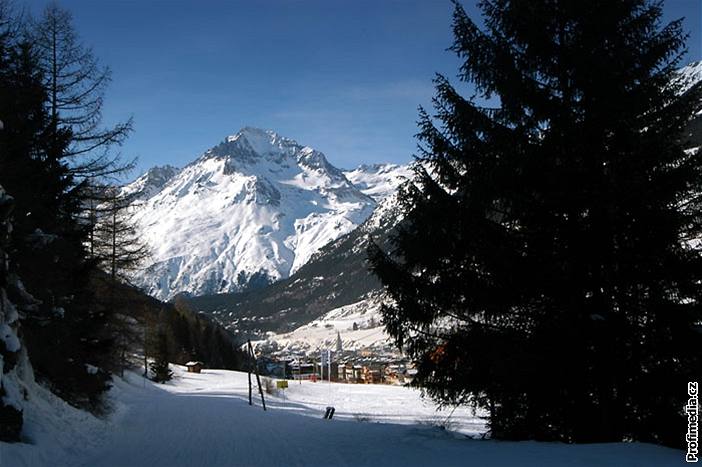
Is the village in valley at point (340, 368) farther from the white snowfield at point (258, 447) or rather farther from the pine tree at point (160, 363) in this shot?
the white snowfield at point (258, 447)

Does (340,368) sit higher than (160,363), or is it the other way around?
(160,363)

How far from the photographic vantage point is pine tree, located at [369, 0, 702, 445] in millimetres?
9766

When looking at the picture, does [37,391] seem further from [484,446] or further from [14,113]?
[484,446]

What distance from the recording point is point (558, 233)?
1052cm

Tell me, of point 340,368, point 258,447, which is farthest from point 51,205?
point 340,368

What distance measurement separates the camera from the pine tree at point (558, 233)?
384 inches

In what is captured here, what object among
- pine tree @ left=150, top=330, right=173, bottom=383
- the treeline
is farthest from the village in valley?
the treeline

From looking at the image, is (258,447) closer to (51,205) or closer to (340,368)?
(51,205)

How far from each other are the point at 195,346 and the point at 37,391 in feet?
247

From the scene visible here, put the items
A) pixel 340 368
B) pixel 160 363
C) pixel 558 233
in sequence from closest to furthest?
1. pixel 558 233
2. pixel 160 363
3. pixel 340 368

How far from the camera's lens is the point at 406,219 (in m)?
11.8

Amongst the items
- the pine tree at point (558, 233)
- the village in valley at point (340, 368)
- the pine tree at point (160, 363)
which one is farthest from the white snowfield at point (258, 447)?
the pine tree at point (160, 363)

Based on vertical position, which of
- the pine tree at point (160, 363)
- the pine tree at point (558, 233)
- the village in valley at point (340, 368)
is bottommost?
the village in valley at point (340, 368)

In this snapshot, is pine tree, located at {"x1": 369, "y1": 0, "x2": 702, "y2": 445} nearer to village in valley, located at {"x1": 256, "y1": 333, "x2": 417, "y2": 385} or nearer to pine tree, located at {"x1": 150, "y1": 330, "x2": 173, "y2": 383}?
village in valley, located at {"x1": 256, "y1": 333, "x2": 417, "y2": 385}
